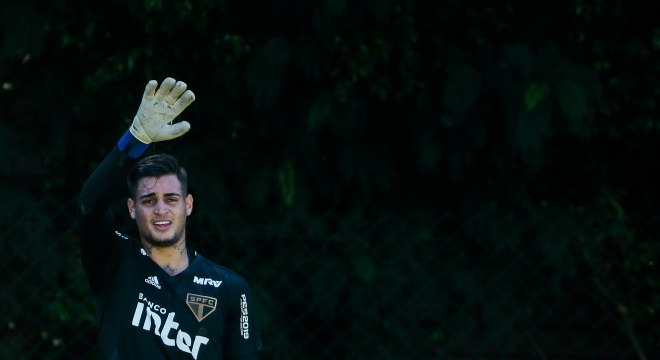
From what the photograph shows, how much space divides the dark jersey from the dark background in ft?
2.92

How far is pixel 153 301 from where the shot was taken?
3.28 meters

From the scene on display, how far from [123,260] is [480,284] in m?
1.83

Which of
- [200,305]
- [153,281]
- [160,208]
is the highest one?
[160,208]

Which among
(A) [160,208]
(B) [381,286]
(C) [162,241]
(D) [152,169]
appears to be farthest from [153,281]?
(B) [381,286]

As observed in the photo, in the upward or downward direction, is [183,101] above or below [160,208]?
above

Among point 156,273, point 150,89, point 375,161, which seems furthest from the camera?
point 375,161

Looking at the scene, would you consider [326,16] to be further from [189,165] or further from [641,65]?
[641,65]

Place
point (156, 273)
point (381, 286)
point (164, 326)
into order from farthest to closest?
1. point (381, 286)
2. point (156, 273)
3. point (164, 326)

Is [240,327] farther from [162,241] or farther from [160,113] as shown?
[160,113]

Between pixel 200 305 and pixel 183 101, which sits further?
pixel 200 305

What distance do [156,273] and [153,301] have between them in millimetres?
105

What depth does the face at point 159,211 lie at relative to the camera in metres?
3.31

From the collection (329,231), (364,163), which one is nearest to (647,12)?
(364,163)

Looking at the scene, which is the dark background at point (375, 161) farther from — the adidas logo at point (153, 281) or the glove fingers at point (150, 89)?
the glove fingers at point (150, 89)
